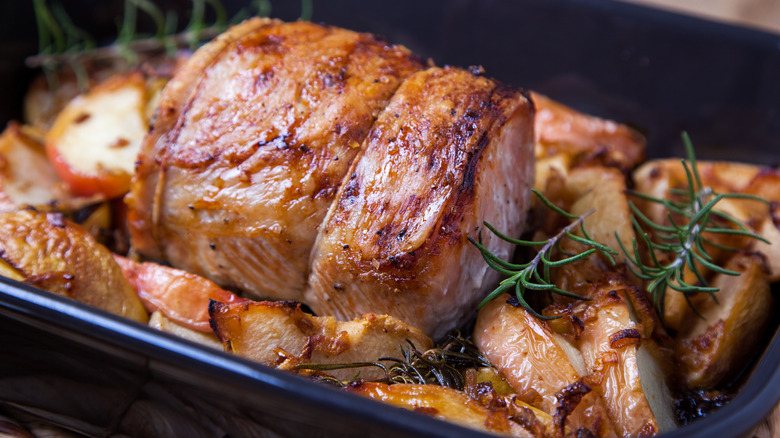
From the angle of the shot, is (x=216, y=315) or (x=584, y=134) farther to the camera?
(x=584, y=134)

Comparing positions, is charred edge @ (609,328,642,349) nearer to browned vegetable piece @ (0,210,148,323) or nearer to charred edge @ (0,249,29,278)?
browned vegetable piece @ (0,210,148,323)

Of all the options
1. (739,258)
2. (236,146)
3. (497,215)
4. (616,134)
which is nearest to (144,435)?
(236,146)

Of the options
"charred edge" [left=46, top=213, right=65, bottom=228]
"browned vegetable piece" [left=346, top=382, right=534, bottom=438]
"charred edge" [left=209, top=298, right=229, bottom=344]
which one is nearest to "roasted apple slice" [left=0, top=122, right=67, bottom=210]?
"charred edge" [left=46, top=213, right=65, bottom=228]

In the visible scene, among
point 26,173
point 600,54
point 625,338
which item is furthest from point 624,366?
point 26,173

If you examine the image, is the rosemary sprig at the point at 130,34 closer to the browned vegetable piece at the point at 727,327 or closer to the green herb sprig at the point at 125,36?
the green herb sprig at the point at 125,36

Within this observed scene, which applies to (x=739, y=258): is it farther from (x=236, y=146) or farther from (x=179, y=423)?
(x=179, y=423)

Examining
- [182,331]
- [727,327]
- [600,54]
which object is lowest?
[182,331]

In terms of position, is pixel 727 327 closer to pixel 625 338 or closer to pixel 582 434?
pixel 625 338

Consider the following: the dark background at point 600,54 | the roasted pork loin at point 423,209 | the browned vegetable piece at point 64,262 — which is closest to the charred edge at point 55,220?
the browned vegetable piece at point 64,262
